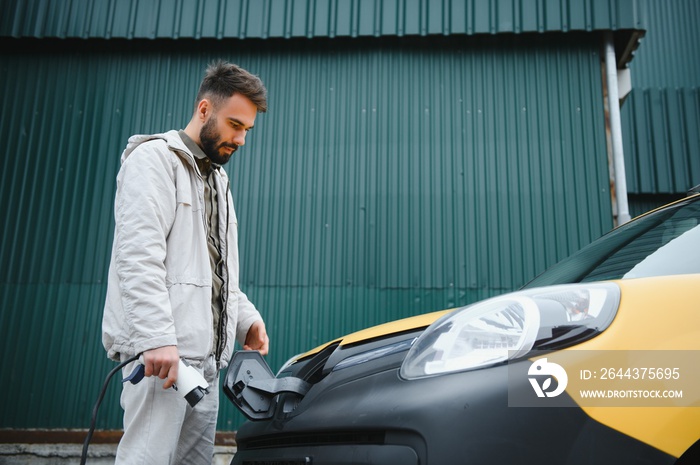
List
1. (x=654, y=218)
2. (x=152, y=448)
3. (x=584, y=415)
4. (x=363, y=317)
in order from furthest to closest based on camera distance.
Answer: (x=363, y=317), (x=654, y=218), (x=152, y=448), (x=584, y=415)

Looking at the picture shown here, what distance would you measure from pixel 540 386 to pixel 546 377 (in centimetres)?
3

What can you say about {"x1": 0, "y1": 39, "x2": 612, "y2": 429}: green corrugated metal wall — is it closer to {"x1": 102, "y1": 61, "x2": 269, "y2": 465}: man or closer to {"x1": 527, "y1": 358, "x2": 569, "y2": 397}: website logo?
{"x1": 102, "y1": 61, "x2": 269, "y2": 465}: man

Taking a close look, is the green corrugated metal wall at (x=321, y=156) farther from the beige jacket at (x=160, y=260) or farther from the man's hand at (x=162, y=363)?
the man's hand at (x=162, y=363)

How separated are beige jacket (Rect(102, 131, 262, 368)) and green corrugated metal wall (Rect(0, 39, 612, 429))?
9.78 feet

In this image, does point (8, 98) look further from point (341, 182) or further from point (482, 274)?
point (482, 274)

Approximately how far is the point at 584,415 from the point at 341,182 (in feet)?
14.5

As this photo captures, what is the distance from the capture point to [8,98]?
5.87 meters

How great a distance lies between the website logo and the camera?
126cm

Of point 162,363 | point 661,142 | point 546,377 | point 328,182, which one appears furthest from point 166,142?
point 661,142

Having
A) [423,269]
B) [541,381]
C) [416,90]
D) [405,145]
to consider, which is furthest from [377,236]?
[541,381]

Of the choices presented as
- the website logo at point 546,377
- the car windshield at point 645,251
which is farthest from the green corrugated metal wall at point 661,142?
the website logo at point 546,377

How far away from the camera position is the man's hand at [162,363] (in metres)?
1.83

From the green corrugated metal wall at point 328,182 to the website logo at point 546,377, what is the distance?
12.5 ft

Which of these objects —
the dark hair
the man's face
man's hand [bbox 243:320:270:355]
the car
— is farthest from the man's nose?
the car
